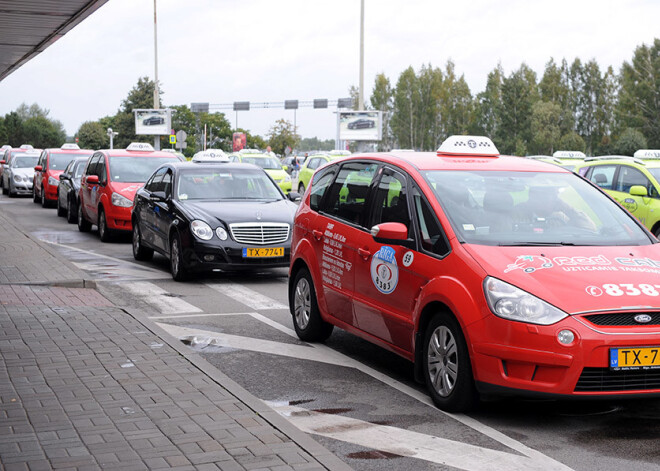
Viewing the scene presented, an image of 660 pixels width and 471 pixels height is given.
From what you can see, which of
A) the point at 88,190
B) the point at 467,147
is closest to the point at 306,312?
the point at 467,147

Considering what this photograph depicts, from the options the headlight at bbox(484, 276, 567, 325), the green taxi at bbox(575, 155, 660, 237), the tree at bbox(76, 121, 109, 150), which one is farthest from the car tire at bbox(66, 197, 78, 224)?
the tree at bbox(76, 121, 109, 150)

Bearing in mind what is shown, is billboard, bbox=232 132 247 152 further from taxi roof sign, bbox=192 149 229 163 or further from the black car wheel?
taxi roof sign, bbox=192 149 229 163

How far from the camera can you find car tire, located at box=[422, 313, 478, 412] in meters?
5.66

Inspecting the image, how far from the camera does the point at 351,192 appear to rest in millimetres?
7551

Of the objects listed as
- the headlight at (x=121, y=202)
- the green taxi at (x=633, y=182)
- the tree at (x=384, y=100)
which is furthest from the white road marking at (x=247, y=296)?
the tree at (x=384, y=100)

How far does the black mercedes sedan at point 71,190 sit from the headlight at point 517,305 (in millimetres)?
16549

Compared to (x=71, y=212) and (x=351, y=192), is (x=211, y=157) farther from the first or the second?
(x=351, y=192)

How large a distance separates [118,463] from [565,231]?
11.2 ft

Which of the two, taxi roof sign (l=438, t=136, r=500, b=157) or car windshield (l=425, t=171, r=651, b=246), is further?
taxi roof sign (l=438, t=136, r=500, b=157)

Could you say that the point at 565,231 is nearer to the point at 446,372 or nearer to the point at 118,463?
the point at 446,372

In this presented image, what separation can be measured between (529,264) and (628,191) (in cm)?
1055

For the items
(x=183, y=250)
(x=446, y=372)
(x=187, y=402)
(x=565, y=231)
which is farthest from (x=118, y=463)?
(x=183, y=250)

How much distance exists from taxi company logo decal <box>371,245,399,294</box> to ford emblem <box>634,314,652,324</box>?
175 centimetres

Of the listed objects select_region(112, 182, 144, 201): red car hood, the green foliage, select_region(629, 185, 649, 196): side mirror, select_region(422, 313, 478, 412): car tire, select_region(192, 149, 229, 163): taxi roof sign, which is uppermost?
the green foliage
